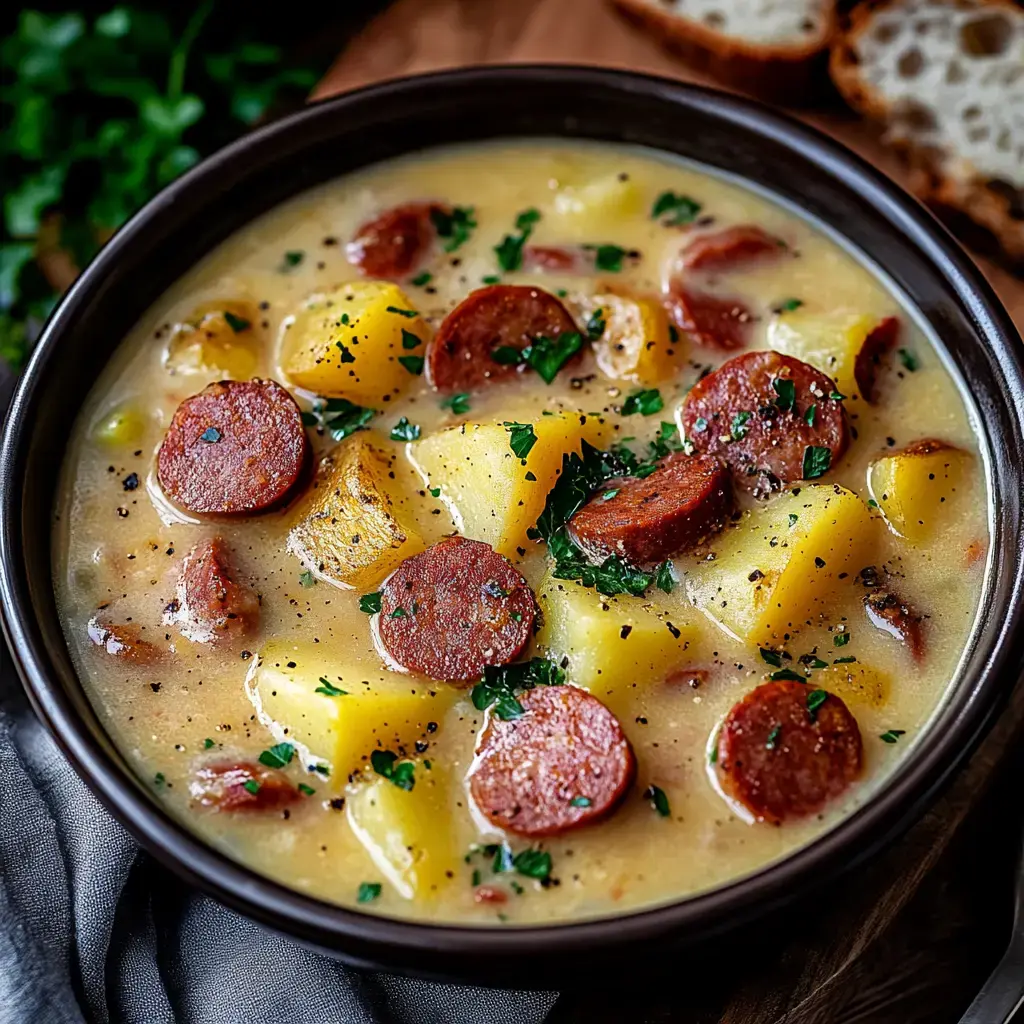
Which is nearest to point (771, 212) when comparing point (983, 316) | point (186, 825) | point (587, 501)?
point (983, 316)

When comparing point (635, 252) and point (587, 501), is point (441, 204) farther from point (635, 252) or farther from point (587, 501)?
point (587, 501)

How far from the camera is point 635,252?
3268mm

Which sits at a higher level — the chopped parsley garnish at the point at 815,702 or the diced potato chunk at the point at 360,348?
the diced potato chunk at the point at 360,348

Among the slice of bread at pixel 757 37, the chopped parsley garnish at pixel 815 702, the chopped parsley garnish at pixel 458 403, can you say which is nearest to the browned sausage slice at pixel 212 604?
the chopped parsley garnish at pixel 458 403

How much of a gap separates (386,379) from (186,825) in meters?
1.03

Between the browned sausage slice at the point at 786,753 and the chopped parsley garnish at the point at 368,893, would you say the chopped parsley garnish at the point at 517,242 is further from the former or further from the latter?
the chopped parsley garnish at the point at 368,893

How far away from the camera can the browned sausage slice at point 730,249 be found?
320 centimetres

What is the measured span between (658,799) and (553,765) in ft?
0.65

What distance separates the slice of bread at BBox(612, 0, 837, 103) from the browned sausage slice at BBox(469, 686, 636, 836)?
2.17 m

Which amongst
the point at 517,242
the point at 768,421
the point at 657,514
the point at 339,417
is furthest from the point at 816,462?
the point at 339,417

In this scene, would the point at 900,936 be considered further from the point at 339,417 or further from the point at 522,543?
the point at 339,417

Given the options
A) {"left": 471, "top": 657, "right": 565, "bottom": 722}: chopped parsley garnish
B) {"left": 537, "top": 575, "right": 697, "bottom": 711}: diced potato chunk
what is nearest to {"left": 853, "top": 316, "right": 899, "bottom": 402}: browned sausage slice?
{"left": 537, "top": 575, "right": 697, "bottom": 711}: diced potato chunk

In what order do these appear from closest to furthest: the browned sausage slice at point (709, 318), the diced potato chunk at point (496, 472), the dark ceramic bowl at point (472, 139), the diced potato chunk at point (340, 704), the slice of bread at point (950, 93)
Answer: the dark ceramic bowl at point (472, 139)
the diced potato chunk at point (340, 704)
the diced potato chunk at point (496, 472)
the browned sausage slice at point (709, 318)
the slice of bread at point (950, 93)

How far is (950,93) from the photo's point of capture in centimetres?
388
